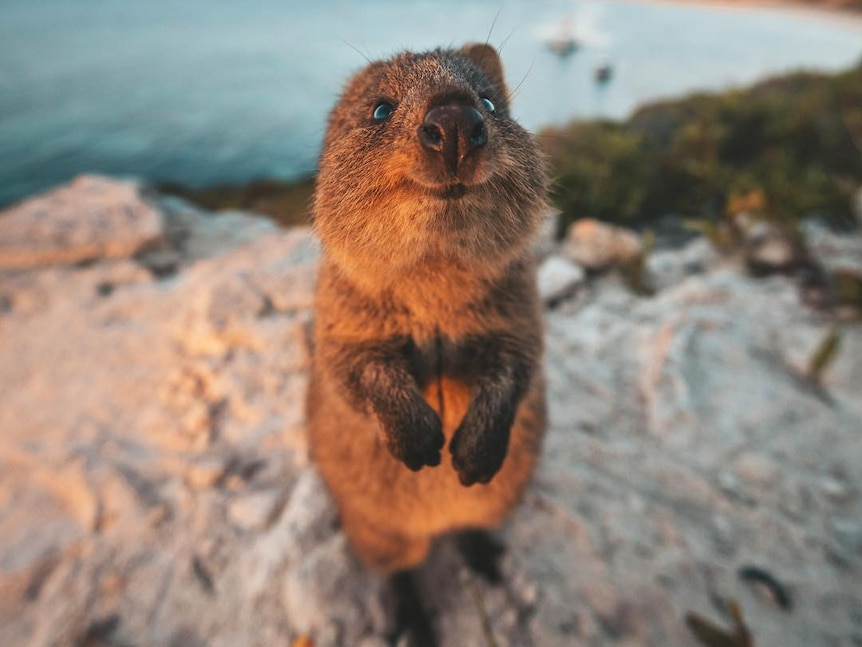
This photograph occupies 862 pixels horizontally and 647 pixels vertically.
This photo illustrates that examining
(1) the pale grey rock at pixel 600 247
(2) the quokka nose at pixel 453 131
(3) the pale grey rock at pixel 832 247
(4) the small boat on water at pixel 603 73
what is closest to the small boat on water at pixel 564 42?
(4) the small boat on water at pixel 603 73

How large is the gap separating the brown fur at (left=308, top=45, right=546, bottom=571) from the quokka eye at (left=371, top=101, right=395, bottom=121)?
25mm

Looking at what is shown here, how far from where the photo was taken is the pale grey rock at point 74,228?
4453 millimetres

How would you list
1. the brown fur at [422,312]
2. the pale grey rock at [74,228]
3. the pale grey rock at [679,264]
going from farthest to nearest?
the pale grey rock at [679,264], the pale grey rock at [74,228], the brown fur at [422,312]

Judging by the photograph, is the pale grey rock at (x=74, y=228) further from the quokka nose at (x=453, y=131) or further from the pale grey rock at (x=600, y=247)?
the quokka nose at (x=453, y=131)

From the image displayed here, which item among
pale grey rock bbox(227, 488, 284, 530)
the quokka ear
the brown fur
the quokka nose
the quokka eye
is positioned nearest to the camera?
the quokka nose

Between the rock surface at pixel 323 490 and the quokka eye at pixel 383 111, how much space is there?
208 cm

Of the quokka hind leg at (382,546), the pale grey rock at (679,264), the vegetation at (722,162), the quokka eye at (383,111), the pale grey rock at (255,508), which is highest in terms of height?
the quokka eye at (383,111)

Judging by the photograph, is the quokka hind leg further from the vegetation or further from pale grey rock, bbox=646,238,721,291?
the vegetation

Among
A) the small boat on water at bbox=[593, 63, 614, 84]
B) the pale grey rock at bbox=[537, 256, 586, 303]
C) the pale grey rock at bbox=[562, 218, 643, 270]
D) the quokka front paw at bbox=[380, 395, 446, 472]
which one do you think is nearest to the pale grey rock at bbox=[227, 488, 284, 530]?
the quokka front paw at bbox=[380, 395, 446, 472]

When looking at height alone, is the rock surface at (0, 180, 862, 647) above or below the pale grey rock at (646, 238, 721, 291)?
below

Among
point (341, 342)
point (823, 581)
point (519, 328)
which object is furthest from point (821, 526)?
point (341, 342)

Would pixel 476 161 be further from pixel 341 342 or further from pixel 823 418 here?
pixel 823 418

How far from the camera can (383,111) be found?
168 cm

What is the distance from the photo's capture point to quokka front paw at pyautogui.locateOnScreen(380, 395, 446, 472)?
1806 mm
